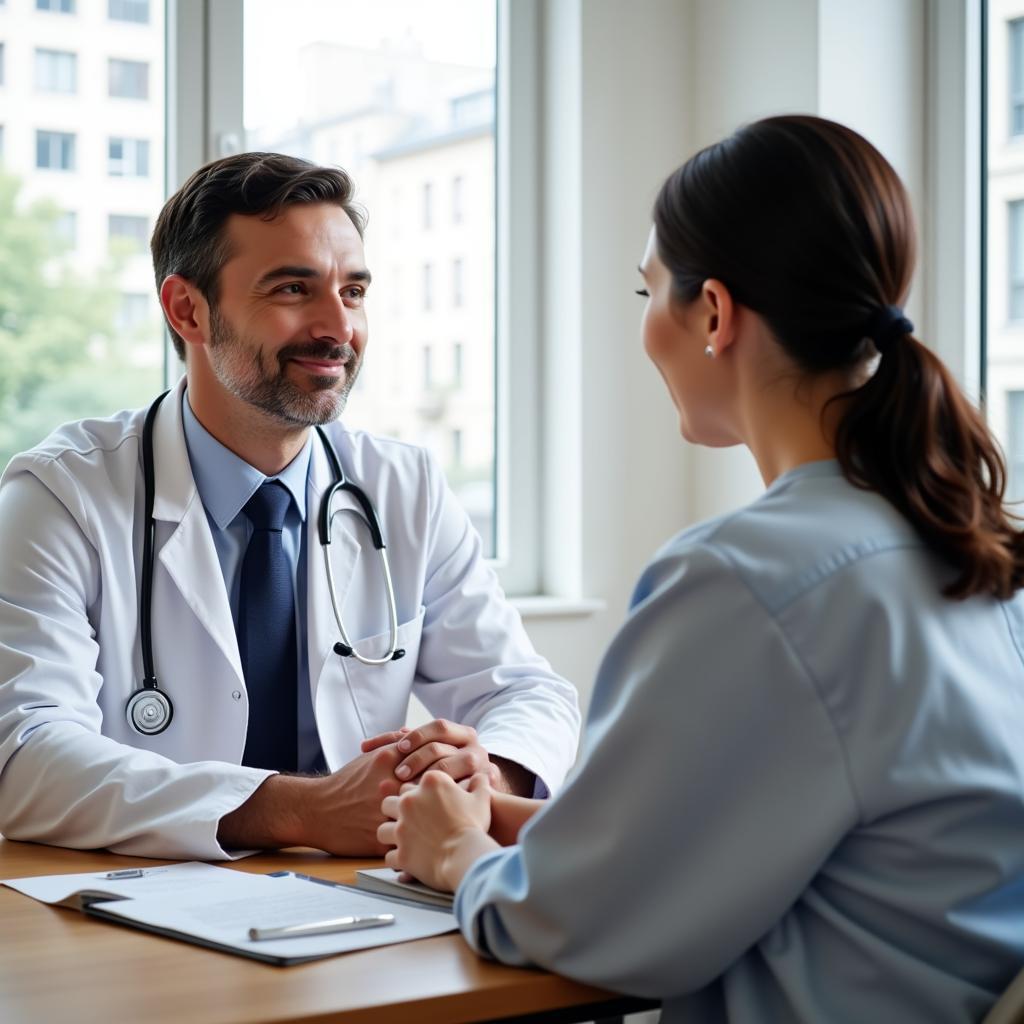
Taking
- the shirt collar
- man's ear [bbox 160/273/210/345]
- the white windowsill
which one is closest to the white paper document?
the shirt collar

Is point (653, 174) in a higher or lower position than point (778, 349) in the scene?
higher

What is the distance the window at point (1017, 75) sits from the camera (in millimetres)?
2660

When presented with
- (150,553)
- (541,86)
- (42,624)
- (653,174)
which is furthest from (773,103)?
(42,624)

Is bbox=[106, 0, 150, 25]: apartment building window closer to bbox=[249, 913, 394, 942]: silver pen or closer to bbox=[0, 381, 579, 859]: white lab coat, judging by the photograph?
bbox=[0, 381, 579, 859]: white lab coat

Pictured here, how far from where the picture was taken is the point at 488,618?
196cm

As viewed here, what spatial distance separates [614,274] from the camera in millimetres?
3055

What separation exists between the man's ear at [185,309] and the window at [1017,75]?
1.66 m

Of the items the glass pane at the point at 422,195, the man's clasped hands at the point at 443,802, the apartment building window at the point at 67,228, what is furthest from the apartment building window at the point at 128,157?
the man's clasped hands at the point at 443,802

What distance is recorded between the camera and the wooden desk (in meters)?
0.94

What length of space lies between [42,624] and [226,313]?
1.83ft

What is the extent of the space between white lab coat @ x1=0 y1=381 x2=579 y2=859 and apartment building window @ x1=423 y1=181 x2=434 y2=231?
1.14 meters

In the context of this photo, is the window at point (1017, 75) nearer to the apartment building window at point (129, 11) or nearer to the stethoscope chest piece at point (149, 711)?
the apartment building window at point (129, 11)

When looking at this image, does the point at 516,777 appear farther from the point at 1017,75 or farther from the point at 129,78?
the point at 1017,75

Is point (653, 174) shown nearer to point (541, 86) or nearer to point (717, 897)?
point (541, 86)
